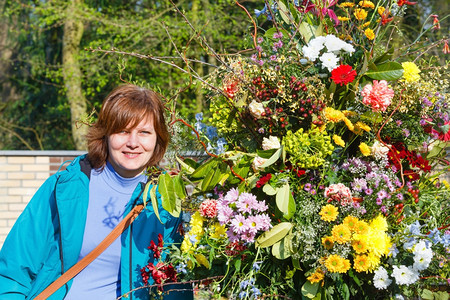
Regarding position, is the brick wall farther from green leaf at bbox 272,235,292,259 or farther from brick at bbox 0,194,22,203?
green leaf at bbox 272,235,292,259

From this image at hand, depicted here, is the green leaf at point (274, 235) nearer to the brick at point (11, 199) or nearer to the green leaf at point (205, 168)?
the green leaf at point (205, 168)

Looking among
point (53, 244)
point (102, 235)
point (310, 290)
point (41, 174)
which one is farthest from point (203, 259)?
point (41, 174)

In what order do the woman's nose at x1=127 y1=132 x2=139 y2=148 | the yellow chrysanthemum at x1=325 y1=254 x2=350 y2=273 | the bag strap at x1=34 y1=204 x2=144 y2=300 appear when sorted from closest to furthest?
the yellow chrysanthemum at x1=325 y1=254 x2=350 y2=273 < the bag strap at x1=34 y1=204 x2=144 y2=300 < the woman's nose at x1=127 y1=132 x2=139 y2=148

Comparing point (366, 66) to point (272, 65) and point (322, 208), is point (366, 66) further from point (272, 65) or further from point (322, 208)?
point (322, 208)

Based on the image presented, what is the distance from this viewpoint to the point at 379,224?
166 cm

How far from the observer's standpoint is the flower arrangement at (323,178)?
5.43 ft

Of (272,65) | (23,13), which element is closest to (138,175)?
(272,65)

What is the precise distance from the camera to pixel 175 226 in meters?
2.15

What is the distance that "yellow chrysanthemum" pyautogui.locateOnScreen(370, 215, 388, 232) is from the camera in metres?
1.66

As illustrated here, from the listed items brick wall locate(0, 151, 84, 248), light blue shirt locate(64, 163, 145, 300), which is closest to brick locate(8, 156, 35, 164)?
brick wall locate(0, 151, 84, 248)

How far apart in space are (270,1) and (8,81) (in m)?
12.9

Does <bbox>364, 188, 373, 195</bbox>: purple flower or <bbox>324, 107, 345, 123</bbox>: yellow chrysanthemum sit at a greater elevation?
<bbox>324, 107, 345, 123</bbox>: yellow chrysanthemum

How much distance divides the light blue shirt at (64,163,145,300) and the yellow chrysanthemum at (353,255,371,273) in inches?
38.1

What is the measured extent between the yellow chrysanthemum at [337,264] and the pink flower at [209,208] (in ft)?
1.28
